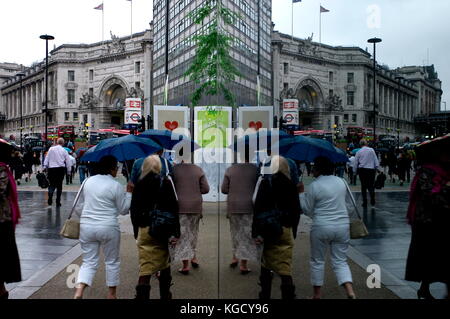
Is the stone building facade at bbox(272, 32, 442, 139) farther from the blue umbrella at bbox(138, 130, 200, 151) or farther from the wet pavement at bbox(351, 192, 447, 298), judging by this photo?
the wet pavement at bbox(351, 192, 447, 298)

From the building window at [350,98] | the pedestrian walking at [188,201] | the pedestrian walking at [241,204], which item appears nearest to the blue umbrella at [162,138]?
the pedestrian walking at [188,201]

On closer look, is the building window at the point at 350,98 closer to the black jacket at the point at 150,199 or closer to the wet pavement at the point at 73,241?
the wet pavement at the point at 73,241

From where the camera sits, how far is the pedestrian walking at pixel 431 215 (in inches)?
167

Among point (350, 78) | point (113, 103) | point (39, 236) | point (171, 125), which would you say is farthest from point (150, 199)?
point (113, 103)

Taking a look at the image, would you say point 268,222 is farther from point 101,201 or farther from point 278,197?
point 101,201

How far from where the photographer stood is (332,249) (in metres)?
4.55

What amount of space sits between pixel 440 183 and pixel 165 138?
13.1ft

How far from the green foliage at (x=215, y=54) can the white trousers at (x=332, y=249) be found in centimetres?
201

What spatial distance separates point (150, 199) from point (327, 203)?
1.87 metres

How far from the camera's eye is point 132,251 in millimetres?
7223

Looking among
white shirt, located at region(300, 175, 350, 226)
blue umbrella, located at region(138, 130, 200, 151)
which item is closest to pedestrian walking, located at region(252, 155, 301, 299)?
white shirt, located at region(300, 175, 350, 226)

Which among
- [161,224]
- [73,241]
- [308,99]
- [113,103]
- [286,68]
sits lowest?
[73,241]

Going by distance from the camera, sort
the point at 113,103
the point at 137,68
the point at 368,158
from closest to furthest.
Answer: the point at 368,158 → the point at 137,68 → the point at 113,103

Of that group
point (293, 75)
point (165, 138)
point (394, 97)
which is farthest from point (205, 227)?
point (394, 97)
